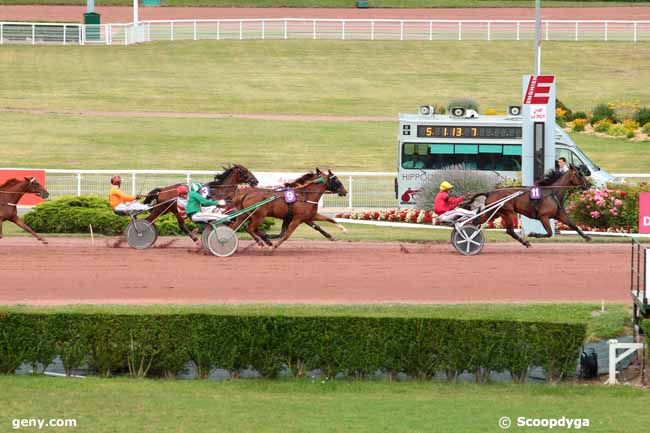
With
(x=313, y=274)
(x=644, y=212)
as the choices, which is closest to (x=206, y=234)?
(x=313, y=274)

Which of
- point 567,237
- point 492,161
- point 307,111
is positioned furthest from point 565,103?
point 567,237

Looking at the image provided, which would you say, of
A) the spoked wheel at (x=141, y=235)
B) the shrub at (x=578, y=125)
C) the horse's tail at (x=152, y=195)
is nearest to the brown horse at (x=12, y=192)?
the spoked wheel at (x=141, y=235)

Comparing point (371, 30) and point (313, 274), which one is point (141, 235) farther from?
point (371, 30)

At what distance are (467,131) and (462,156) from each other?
0.52 m

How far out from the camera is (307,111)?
4603cm

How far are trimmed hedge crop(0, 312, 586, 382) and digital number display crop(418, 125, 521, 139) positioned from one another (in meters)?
14.4

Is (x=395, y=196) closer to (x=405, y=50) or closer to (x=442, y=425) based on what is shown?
(x=442, y=425)

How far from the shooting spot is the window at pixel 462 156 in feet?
94.6

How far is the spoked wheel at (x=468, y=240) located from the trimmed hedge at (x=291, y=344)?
732 centimetres

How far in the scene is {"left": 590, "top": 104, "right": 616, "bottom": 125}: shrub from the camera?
140 ft

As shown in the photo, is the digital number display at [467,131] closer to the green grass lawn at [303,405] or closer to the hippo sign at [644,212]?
the hippo sign at [644,212]

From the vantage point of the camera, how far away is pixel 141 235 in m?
22.6

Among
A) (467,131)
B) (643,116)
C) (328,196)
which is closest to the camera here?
(467,131)

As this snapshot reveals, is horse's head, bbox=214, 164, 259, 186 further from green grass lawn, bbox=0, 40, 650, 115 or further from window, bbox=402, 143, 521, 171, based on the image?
green grass lawn, bbox=0, 40, 650, 115
